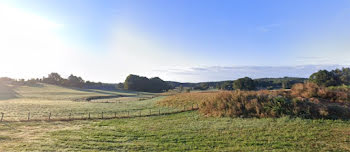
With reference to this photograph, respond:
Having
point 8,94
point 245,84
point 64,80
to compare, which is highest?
point 64,80

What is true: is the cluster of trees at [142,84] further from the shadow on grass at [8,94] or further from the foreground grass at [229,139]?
the foreground grass at [229,139]

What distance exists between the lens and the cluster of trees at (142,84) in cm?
10106

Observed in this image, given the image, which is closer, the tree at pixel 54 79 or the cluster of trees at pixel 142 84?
the cluster of trees at pixel 142 84

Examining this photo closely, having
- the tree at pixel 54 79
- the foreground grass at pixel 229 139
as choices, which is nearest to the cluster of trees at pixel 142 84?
the tree at pixel 54 79

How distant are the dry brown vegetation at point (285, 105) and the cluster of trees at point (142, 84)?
79.8 meters

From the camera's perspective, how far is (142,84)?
102062 millimetres

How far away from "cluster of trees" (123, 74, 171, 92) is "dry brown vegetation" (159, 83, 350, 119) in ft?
262

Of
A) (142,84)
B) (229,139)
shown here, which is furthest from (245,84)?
(229,139)

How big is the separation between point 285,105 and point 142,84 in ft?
293

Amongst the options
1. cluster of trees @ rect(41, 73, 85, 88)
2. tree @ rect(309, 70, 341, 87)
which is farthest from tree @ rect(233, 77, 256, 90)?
cluster of trees @ rect(41, 73, 85, 88)

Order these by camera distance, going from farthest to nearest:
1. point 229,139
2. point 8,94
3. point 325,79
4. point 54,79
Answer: point 54,79
point 8,94
point 325,79
point 229,139

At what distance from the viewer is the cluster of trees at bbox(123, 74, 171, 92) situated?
10106cm

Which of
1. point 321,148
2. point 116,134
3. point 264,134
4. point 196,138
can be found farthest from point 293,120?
point 116,134

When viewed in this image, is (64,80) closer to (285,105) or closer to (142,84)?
(142,84)
